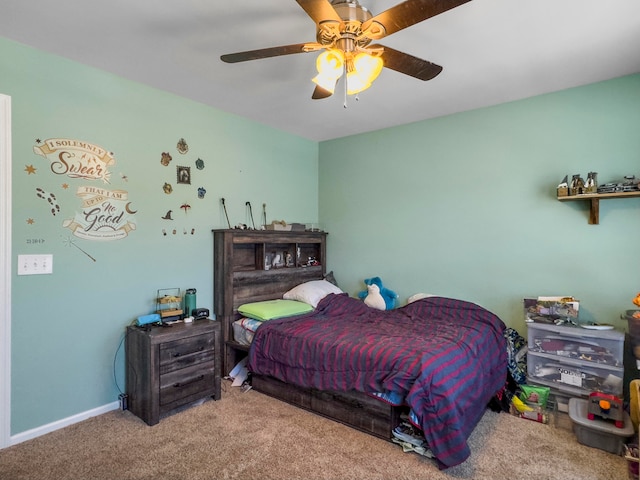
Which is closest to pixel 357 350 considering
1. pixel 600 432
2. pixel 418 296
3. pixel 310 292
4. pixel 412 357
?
pixel 412 357

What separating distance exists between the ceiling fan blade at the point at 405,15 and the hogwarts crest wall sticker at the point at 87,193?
2076 millimetres

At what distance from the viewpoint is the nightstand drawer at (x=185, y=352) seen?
2494 millimetres

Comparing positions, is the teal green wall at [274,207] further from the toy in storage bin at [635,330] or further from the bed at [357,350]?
the toy in storage bin at [635,330]

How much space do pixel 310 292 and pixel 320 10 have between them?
8.33 ft

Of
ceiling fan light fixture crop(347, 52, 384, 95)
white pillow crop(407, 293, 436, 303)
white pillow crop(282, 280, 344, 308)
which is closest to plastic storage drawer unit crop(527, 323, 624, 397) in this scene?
white pillow crop(407, 293, 436, 303)

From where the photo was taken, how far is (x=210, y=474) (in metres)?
1.92

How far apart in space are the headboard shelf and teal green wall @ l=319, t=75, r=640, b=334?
1.23 feet

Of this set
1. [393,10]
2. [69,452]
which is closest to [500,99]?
[393,10]

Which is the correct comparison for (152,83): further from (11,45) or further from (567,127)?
(567,127)

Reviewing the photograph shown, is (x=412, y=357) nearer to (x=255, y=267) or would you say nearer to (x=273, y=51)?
(x=273, y=51)

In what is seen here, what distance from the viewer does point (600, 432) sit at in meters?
A: 2.16

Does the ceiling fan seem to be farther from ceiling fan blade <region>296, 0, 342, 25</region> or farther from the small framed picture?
the small framed picture

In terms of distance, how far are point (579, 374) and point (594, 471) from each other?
Result: 29.2 inches

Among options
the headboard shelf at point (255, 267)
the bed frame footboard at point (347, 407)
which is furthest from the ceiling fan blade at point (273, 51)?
the bed frame footboard at point (347, 407)
